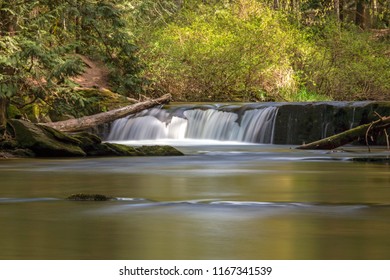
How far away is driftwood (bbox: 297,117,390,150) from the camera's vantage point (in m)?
17.0

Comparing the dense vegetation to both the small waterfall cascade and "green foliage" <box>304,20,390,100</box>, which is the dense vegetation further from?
the small waterfall cascade

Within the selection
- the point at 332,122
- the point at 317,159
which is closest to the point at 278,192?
the point at 317,159

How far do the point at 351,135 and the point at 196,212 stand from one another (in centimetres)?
1042

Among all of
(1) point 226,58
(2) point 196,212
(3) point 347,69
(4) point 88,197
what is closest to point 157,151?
(4) point 88,197

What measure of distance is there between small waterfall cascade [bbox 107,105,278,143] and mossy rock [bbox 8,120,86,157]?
837cm

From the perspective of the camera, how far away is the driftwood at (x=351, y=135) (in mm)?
17047

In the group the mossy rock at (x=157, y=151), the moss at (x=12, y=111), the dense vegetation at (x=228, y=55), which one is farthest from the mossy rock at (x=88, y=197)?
the dense vegetation at (x=228, y=55)

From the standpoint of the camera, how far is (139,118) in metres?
26.7

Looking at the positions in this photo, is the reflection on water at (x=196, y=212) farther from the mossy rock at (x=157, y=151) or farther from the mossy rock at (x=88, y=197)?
the mossy rock at (x=157, y=151)

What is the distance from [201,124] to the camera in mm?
26547

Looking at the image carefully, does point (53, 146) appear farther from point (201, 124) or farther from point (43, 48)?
point (201, 124)

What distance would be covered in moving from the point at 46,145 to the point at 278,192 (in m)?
7.85

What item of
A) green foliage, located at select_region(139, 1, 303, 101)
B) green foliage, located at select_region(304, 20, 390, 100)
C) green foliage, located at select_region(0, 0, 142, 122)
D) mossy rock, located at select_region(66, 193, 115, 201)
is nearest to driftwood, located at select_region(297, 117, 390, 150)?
green foliage, located at select_region(0, 0, 142, 122)
